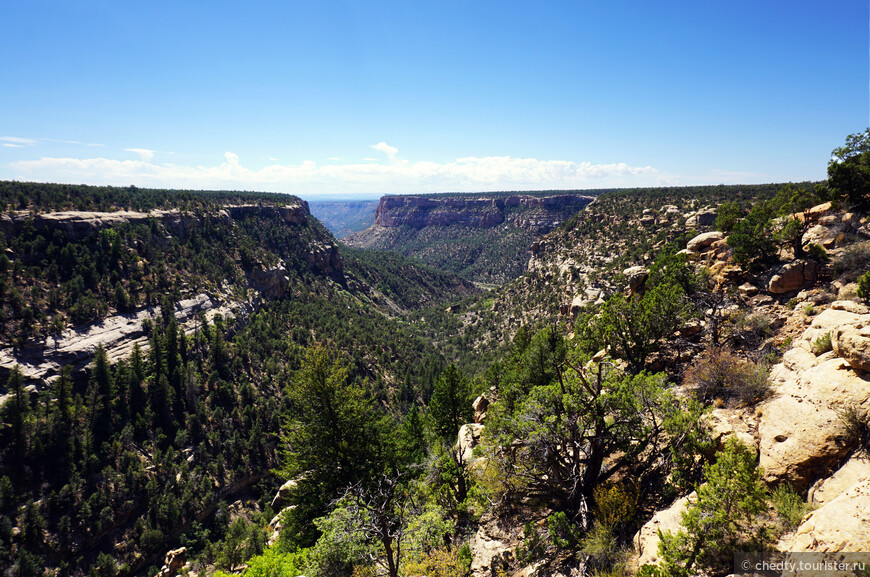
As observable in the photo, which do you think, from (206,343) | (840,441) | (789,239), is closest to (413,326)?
(206,343)

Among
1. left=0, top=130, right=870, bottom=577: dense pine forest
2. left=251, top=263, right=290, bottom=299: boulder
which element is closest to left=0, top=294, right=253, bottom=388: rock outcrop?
left=0, top=130, right=870, bottom=577: dense pine forest

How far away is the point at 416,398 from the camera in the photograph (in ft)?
236

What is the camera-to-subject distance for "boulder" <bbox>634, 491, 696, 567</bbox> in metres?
10.4

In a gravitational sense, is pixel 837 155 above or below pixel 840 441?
above

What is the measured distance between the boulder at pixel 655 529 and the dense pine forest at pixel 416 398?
4.9 inches

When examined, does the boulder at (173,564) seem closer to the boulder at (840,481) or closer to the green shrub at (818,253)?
the boulder at (840,481)

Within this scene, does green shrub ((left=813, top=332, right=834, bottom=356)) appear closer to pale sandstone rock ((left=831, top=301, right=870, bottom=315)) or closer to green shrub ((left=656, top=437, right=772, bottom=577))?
pale sandstone rock ((left=831, top=301, right=870, bottom=315))

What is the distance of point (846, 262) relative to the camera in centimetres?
1762

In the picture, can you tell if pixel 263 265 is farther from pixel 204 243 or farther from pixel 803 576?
pixel 803 576

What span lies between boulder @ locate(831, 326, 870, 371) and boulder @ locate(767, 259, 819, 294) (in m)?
10.0

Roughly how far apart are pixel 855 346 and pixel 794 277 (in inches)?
458

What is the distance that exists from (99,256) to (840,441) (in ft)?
290

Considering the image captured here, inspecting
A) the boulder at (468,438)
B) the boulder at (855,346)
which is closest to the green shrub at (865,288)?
the boulder at (855,346)

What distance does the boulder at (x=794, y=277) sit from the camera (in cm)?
1881
